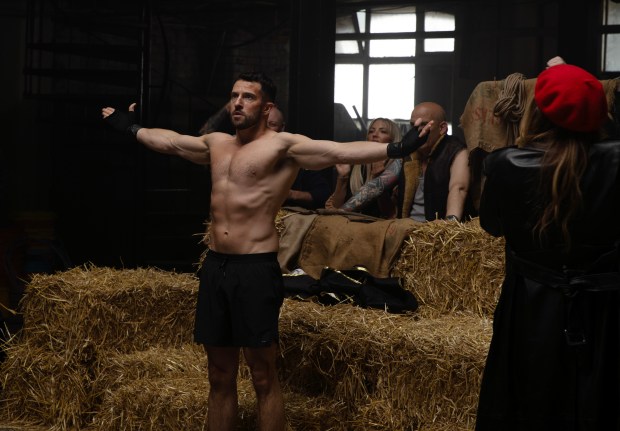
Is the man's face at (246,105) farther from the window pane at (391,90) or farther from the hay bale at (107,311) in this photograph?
the window pane at (391,90)

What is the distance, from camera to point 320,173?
6797mm

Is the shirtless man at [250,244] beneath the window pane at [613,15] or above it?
beneath

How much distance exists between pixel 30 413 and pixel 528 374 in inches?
139

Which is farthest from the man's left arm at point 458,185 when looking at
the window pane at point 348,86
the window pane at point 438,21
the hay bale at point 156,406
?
the hay bale at point 156,406

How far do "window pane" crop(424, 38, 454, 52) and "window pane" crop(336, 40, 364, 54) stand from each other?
538mm

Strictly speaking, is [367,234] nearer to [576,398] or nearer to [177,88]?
[576,398]

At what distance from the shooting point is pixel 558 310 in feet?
10.7

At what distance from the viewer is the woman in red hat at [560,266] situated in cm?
320

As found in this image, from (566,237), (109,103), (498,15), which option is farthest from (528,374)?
(109,103)

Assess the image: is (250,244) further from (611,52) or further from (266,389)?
(611,52)

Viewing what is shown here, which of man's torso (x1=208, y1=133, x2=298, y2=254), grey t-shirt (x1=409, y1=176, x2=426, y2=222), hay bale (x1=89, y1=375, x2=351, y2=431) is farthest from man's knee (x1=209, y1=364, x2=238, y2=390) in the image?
grey t-shirt (x1=409, y1=176, x2=426, y2=222)

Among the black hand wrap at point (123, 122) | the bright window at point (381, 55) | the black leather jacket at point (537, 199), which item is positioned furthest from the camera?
the bright window at point (381, 55)

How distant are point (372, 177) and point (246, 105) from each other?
191 cm

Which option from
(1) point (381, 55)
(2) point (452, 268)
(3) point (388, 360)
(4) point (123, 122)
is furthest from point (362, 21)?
(3) point (388, 360)
